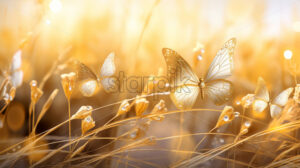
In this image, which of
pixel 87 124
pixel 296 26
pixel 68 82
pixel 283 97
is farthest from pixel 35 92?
pixel 296 26

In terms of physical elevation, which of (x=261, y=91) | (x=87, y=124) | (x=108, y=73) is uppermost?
(x=108, y=73)

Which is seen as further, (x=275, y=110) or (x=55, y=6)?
(x=275, y=110)

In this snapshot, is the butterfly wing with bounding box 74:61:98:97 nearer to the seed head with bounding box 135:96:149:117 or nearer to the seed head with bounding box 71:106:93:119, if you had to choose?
the seed head with bounding box 71:106:93:119

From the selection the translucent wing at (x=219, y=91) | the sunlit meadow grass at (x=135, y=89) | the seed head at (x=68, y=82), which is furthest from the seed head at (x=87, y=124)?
the translucent wing at (x=219, y=91)

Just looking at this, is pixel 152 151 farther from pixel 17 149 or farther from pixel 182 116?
pixel 17 149

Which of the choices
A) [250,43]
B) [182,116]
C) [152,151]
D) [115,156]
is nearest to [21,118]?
[115,156]

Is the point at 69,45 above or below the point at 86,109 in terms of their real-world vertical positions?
above

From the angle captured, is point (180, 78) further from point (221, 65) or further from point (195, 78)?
point (221, 65)
